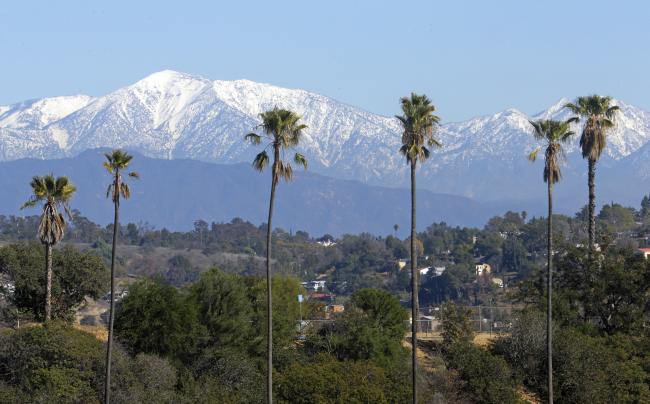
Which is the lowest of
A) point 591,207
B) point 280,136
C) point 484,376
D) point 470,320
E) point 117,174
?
point 484,376

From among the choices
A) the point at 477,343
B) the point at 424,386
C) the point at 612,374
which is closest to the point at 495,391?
the point at 424,386

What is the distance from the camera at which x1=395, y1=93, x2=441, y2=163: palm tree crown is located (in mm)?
49188

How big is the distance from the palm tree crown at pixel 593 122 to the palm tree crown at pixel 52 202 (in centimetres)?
2731

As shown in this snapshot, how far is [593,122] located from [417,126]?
23595 millimetres

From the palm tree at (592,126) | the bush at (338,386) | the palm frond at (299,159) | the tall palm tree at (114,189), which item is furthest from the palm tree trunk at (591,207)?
the tall palm tree at (114,189)

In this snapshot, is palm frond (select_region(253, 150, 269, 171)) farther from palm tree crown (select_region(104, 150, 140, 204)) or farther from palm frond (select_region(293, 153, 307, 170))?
palm tree crown (select_region(104, 150, 140, 204))

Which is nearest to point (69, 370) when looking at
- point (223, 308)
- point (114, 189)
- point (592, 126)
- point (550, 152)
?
point (114, 189)

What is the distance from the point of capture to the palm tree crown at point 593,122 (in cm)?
6994

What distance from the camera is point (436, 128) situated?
50.4 meters

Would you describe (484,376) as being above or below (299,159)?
below

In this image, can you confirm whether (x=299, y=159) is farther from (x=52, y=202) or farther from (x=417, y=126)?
(x=52, y=202)

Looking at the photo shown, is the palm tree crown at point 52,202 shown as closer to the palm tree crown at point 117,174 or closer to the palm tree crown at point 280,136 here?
the palm tree crown at point 117,174

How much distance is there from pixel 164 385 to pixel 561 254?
29.2 meters

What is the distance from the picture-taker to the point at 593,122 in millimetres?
70375
